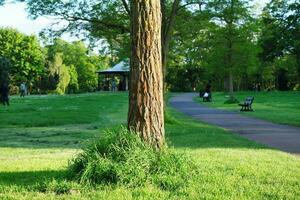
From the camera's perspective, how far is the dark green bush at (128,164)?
692cm

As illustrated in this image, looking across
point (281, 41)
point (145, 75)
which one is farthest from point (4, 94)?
point (281, 41)

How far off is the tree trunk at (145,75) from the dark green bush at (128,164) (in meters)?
0.24

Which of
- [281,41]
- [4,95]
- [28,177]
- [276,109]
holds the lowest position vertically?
[276,109]

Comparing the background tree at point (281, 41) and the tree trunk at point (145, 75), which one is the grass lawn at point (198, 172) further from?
the background tree at point (281, 41)

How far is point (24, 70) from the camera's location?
3027 inches

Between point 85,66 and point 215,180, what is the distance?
93.6 metres

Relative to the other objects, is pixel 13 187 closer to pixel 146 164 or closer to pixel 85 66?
pixel 146 164

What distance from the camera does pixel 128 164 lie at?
275 inches

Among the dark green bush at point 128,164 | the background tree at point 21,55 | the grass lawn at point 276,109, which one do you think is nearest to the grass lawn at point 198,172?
the dark green bush at point 128,164

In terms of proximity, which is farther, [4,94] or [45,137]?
[4,94]

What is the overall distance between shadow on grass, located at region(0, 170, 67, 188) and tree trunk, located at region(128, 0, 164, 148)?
139cm

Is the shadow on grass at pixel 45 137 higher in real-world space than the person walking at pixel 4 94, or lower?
lower

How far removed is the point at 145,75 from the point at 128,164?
145cm

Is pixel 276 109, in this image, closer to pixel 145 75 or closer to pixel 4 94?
pixel 4 94
